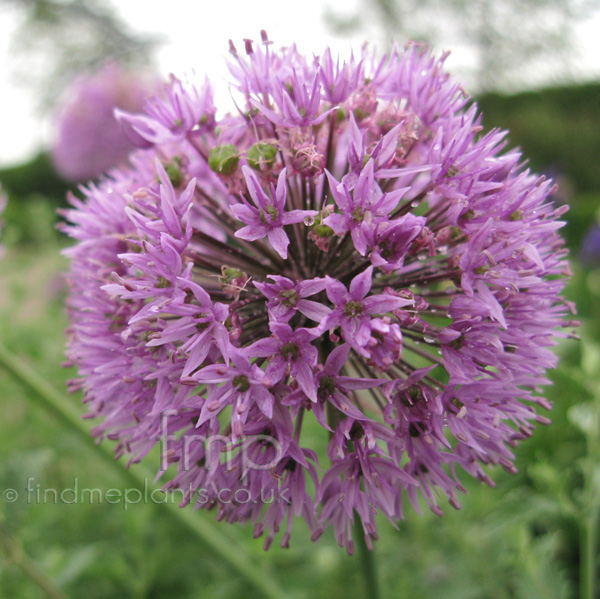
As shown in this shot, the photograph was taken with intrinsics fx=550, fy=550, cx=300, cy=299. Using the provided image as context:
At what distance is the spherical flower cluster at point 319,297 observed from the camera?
1443mm

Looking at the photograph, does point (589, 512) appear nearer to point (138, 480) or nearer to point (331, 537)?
point (331, 537)

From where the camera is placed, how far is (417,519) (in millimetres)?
3248

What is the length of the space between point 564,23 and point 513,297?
1849 centimetres

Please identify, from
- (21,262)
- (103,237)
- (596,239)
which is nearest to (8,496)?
(103,237)

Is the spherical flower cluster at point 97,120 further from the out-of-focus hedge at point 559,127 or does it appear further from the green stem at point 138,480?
the out-of-focus hedge at point 559,127

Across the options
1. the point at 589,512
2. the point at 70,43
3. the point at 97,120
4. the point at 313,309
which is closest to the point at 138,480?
the point at 313,309

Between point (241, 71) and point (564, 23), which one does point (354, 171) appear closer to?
point (241, 71)

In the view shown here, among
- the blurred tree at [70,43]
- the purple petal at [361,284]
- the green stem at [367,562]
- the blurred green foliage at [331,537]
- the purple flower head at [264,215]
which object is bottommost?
the blurred green foliage at [331,537]

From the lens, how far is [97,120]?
609 centimetres

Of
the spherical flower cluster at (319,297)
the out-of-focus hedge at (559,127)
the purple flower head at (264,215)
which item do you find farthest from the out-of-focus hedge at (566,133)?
the purple flower head at (264,215)

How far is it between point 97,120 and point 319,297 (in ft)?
17.3

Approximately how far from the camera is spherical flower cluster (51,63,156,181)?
598cm

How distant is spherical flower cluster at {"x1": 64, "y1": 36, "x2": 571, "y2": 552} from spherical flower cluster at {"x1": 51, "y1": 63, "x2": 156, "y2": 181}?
4.42 meters

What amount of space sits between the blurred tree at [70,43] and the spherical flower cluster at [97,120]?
11.6m
